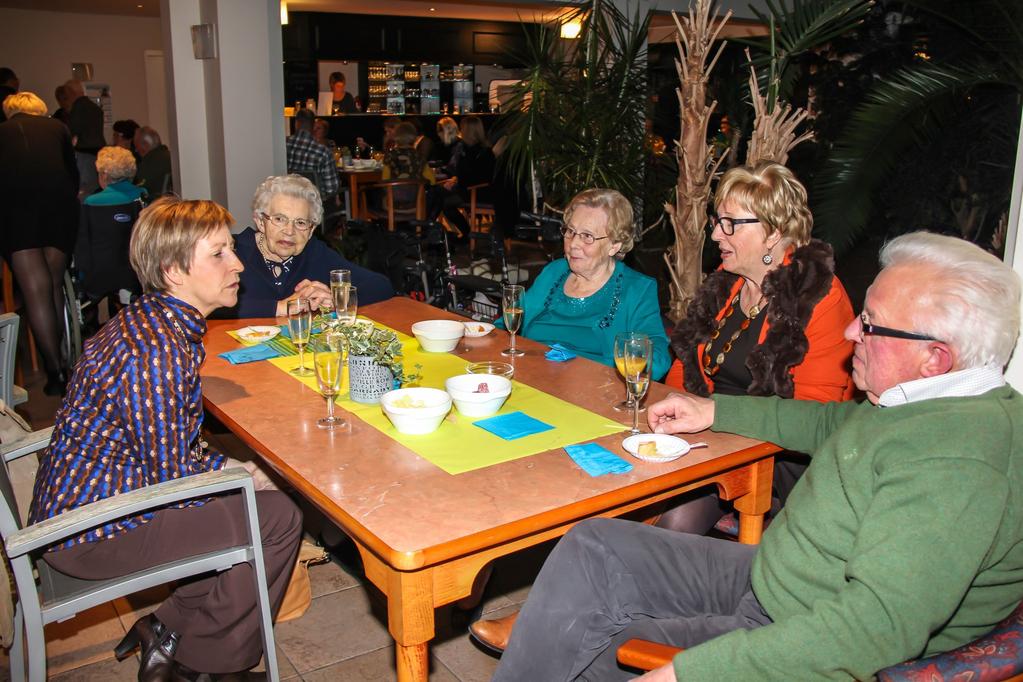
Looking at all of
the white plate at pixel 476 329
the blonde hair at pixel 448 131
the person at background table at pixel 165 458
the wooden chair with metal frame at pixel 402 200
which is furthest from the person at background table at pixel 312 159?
the person at background table at pixel 165 458

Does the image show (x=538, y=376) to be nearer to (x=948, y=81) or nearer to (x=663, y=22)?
(x=948, y=81)

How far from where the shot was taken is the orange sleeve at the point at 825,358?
2.58 metres

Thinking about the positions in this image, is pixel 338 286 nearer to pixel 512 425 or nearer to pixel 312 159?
pixel 512 425

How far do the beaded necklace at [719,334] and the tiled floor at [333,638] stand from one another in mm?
971

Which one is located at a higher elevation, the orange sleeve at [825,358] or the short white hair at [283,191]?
the short white hair at [283,191]

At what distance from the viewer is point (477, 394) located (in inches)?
87.7

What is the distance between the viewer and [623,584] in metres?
1.89

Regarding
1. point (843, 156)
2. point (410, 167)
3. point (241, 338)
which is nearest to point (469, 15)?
point (410, 167)

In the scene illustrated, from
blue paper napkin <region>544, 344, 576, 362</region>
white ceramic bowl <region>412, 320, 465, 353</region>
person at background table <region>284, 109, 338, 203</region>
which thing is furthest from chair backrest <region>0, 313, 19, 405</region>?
person at background table <region>284, 109, 338, 203</region>

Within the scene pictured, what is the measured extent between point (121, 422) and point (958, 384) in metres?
1.80

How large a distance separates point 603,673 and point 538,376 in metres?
1.01

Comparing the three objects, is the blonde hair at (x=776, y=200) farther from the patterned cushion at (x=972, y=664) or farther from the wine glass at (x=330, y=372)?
the patterned cushion at (x=972, y=664)

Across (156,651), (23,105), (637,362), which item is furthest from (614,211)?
(23,105)

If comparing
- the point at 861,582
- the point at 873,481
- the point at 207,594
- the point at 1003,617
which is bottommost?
the point at 207,594
